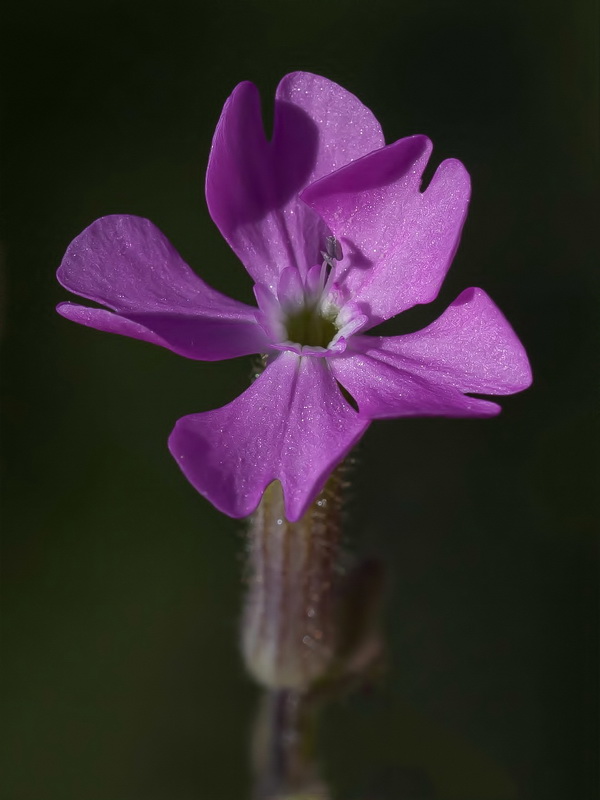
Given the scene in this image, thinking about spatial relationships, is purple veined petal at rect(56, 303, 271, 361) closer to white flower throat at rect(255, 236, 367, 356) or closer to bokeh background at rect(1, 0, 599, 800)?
white flower throat at rect(255, 236, 367, 356)

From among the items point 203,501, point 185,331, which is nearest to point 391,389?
point 185,331


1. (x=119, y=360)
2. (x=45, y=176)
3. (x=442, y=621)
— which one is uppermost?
(x=45, y=176)

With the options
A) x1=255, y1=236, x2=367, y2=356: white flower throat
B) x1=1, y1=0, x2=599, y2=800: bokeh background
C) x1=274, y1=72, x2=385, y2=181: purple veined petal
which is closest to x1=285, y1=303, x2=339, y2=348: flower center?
x1=255, y1=236, x2=367, y2=356: white flower throat

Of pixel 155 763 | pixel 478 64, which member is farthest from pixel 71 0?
pixel 155 763

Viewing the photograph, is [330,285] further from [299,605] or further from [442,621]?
Result: [442,621]

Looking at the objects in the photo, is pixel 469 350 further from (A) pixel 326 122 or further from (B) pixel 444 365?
(A) pixel 326 122

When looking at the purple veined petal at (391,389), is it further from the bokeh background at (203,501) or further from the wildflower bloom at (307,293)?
the bokeh background at (203,501)

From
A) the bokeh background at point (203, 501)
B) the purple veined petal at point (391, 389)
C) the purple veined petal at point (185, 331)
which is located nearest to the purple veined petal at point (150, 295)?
the purple veined petal at point (185, 331)
